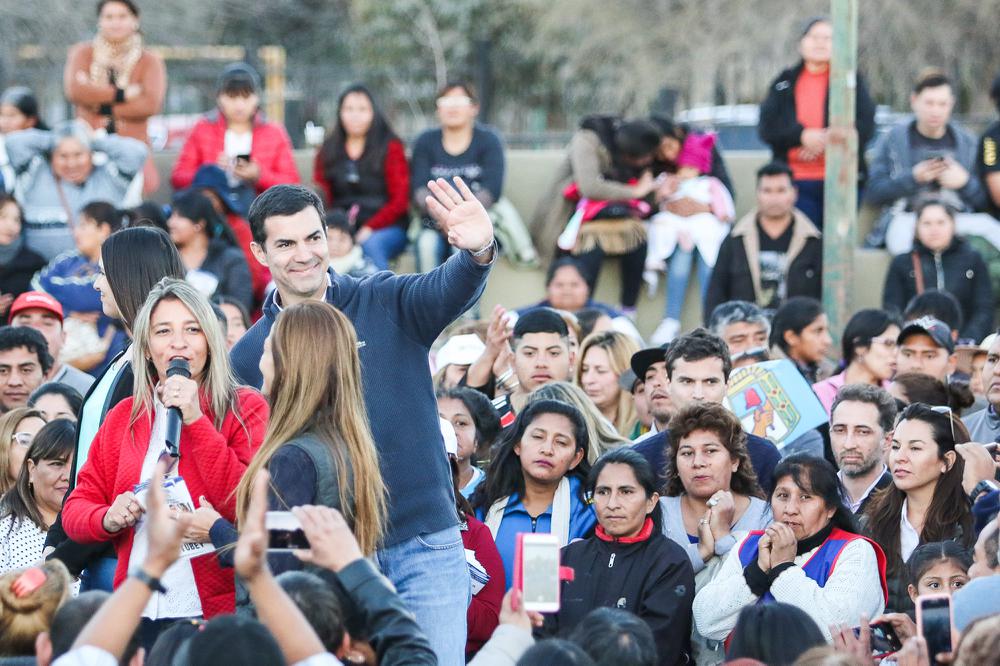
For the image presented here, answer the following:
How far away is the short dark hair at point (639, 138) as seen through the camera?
10.7m

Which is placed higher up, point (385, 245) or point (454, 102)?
point (454, 102)

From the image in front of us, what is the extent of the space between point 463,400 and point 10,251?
13.7 feet

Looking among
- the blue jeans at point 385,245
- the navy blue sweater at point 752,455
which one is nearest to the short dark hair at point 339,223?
the blue jeans at point 385,245

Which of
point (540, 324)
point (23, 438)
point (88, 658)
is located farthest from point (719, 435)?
point (88, 658)

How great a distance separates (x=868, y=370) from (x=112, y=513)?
15.6ft

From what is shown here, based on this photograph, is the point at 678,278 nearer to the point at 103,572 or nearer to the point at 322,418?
the point at 103,572

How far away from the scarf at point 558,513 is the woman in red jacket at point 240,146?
4797mm

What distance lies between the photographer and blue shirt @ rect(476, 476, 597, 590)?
6309mm

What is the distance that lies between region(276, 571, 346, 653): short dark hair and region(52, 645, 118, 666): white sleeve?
0.45 meters

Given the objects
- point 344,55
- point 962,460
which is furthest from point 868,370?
point 344,55

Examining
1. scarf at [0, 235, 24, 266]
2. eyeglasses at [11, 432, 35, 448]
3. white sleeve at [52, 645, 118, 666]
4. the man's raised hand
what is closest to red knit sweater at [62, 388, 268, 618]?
the man's raised hand

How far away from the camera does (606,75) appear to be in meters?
23.4

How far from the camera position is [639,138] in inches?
421

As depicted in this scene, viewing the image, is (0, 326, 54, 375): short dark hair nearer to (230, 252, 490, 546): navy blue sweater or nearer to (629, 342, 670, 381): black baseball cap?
(629, 342, 670, 381): black baseball cap
